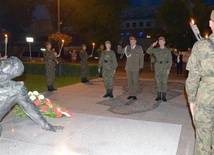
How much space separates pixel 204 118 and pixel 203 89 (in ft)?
1.14

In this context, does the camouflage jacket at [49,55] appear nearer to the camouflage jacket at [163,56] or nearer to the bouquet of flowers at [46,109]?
the camouflage jacket at [163,56]

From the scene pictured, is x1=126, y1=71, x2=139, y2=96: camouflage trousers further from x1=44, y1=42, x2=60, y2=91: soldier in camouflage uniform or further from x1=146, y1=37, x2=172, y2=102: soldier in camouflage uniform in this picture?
x1=44, y1=42, x2=60, y2=91: soldier in camouflage uniform

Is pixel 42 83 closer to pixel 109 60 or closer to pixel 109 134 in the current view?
pixel 109 60

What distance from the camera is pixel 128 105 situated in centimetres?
762

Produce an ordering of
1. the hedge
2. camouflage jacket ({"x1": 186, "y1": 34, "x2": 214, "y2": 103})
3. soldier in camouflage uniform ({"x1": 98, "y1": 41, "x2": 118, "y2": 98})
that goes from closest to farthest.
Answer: camouflage jacket ({"x1": 186, "y1": 34, "x2": 214, "y2": 103}) < soldier in camouflage uniform ({"x1": 98, "y1": 41, "x2": 118, "y2": 98}) < the hedge

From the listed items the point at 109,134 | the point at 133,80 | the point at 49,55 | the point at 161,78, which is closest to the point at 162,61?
the point at 161,78

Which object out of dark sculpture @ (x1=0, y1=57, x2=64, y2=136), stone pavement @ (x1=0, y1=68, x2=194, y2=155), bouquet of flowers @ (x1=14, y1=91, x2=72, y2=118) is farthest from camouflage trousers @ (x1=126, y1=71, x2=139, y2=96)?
dark sculpture @ (x1=0, y1=57, x2=64, y2=136)

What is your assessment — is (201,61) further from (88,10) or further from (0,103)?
(88,10)

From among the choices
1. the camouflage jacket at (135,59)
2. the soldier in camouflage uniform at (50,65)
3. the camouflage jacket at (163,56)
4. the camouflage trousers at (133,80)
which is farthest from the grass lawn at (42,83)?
the camouflage jacket at (163,56)

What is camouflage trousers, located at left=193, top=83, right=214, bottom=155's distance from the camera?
3.06 m

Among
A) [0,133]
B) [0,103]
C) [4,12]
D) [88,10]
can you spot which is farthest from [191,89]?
[4,12]

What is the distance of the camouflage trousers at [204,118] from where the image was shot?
3.06 m

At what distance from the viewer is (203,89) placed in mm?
3092

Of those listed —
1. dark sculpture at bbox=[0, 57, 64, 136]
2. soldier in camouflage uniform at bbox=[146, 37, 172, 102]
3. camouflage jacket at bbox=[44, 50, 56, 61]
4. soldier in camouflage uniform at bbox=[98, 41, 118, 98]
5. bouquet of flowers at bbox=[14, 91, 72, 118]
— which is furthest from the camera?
camouflage jacket at bbox=[44, 50, 56, 61]
